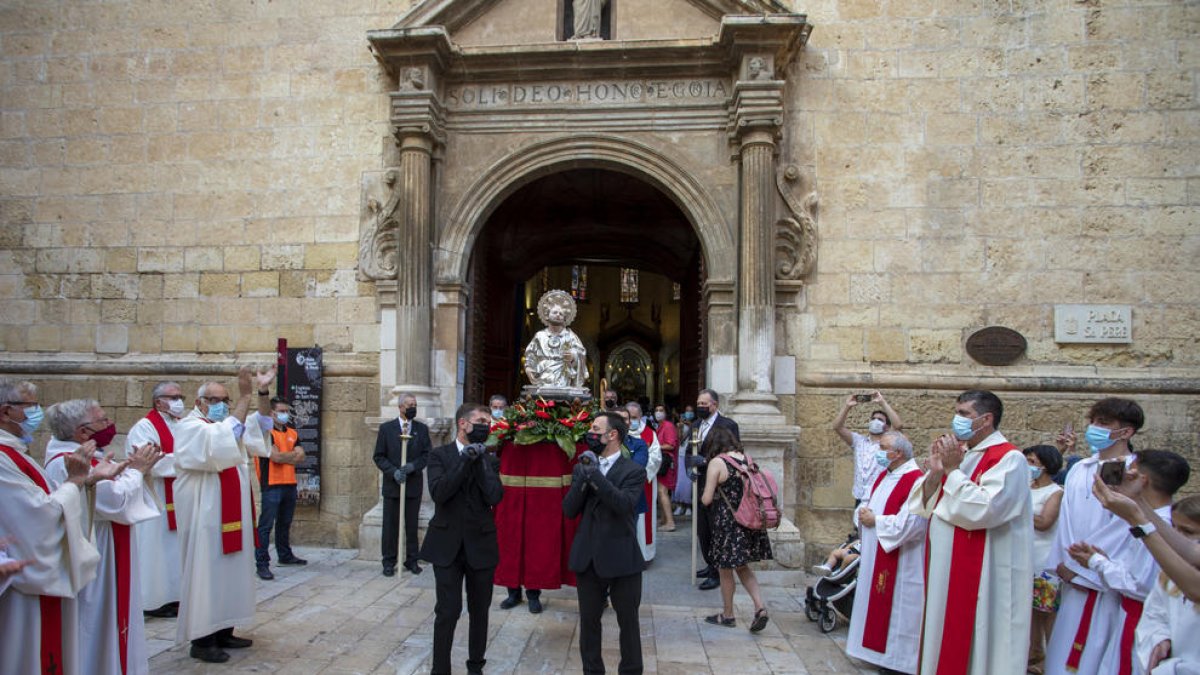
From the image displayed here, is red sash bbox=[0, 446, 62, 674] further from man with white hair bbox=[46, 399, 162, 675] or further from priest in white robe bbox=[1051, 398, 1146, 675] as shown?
priest in white robe bbox=[1051, 398, 1146, 675]

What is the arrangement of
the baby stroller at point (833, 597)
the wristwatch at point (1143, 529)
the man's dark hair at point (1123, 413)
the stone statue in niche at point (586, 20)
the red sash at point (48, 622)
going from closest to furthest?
the wristwatch at point (1143, 529)
the red sash at point (48, 622)
the man's dark hair at point (1123, 413)
the baby stroller at point (833, 597)
the stone statue in niche at point (586, 20)

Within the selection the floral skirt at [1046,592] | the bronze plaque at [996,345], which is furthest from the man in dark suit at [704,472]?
the bronze plaque at [996,345]

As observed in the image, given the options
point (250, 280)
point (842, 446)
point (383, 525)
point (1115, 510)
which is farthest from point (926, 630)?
point (250, 280)

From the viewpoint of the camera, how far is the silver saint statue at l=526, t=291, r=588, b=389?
256 inches

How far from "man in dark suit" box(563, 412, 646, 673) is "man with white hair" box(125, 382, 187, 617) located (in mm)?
3082

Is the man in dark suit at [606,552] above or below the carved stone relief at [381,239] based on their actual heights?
below

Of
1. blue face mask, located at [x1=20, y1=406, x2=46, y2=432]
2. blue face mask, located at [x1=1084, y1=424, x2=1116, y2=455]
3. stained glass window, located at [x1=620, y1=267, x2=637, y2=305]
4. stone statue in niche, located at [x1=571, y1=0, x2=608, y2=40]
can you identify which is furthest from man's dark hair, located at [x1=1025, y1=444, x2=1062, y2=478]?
stained glass window, located at [x1=620, y1=267, x2=637, y2=305]

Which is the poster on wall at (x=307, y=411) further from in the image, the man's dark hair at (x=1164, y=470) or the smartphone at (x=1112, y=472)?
the man's dark hair at (x=1164, y=470)

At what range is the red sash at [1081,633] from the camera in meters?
3.96

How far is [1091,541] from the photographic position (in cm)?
398

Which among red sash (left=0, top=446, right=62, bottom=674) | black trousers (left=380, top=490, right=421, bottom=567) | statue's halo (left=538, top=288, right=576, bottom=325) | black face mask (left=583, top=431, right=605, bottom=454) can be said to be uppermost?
statue's halo (left=538, top=288, right=576, bottom=325)

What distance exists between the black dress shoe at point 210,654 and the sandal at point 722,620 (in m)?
3.45

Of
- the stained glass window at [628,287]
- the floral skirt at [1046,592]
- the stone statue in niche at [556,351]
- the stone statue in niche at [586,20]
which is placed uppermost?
the stone statue in niche at [586,20]

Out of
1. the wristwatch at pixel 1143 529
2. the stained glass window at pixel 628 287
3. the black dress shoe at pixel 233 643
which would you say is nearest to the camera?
the wristwatch at pixel 1143 529
